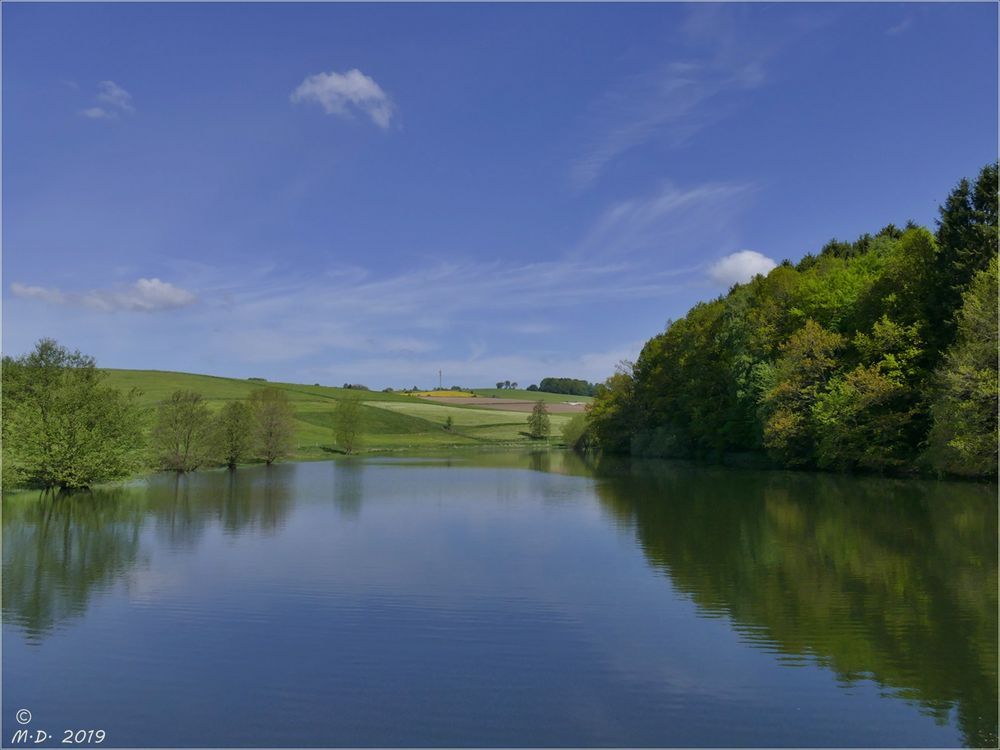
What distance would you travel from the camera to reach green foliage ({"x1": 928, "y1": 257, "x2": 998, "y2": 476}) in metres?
31.9

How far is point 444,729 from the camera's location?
30.1 feet

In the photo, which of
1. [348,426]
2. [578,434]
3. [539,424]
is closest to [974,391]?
[348,426]

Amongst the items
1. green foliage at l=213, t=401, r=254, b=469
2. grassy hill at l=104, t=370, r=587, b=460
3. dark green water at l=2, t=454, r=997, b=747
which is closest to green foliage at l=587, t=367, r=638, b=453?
grassy hill at l=104, t=370, r=587, b=460

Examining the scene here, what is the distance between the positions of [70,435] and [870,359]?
153ft

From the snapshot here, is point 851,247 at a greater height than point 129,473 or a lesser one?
greater

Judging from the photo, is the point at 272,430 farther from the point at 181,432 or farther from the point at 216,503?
the point at 216,503

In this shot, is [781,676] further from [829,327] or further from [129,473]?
[829,327]

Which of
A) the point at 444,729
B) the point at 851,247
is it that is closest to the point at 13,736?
the point at 444,729

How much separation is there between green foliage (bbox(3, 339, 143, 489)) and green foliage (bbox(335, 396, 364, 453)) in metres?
49.8

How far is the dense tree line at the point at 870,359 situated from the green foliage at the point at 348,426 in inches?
1659

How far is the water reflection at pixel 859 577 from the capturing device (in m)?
11.0

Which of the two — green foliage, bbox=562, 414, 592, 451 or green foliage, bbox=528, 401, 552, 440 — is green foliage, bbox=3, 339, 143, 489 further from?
green foliage, bbox=528, 401, 552, 440

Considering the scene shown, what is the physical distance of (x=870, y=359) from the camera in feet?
154

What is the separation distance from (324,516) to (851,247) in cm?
6562
